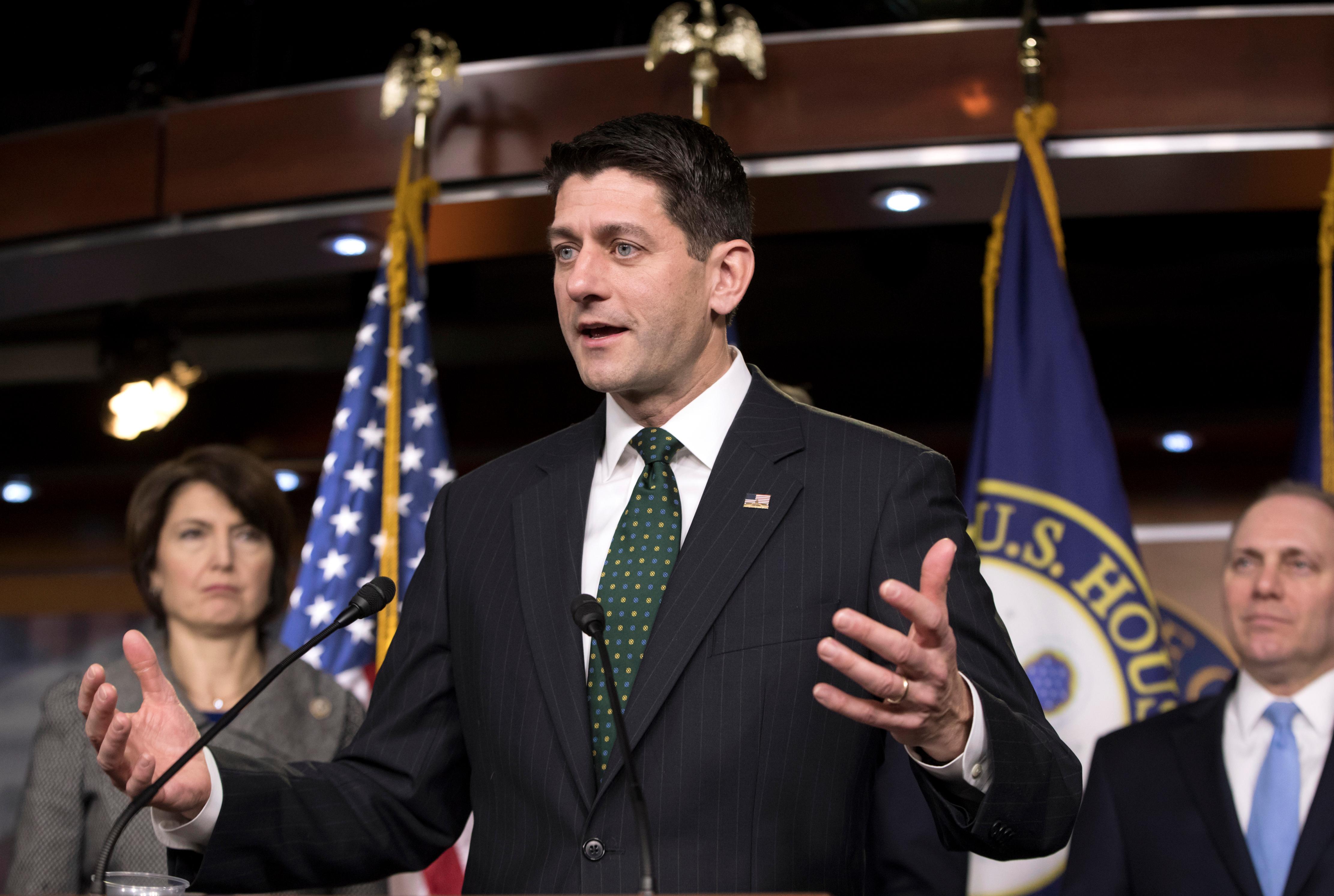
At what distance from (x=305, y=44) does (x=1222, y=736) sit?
333cm

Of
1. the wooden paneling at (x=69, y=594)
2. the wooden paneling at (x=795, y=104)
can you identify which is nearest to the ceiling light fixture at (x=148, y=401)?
the wooden paneling at (x=69, y=594)

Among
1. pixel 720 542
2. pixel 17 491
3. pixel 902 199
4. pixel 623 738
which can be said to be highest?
pixel 902 199

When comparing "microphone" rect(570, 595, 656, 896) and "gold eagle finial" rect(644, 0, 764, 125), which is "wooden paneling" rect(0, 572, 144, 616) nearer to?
"gold eagle finial" rect(644, 0, 764, 125)

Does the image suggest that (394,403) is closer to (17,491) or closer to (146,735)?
(146,735)

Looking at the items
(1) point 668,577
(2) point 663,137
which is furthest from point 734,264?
(1) point 668,577

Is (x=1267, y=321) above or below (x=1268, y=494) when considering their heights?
above

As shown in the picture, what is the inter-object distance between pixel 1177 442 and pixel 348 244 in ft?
10.4

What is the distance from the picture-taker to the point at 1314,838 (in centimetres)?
252

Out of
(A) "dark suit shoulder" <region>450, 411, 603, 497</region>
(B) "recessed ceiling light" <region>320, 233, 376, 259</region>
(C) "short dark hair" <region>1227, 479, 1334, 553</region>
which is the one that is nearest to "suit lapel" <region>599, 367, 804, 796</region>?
(A) "dark suit shoulder" <region>450, 411, 603, 497</region>

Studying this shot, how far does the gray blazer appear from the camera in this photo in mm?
2584

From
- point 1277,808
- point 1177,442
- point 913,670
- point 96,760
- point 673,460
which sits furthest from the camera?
point 1177,442

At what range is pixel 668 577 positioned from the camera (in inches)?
63.9

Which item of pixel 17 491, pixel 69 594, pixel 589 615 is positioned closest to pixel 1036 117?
pixel 589 615

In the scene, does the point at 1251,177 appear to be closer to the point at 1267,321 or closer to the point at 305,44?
the point at 1267,321
